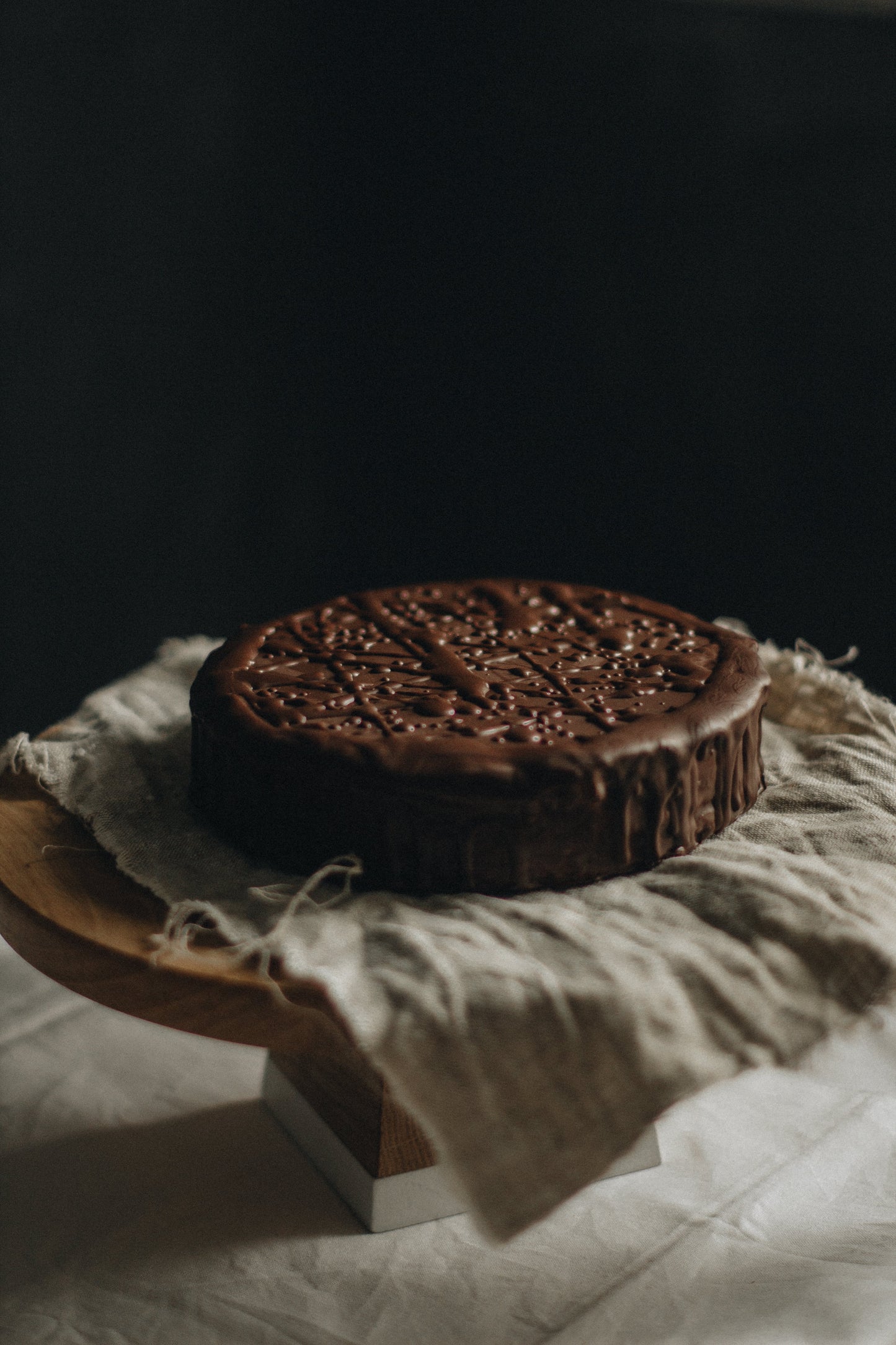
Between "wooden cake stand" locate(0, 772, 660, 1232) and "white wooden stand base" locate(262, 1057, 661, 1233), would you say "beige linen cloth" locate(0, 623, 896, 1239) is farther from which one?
"white wooden stand base" locate(262, 1057, 661, 1233)

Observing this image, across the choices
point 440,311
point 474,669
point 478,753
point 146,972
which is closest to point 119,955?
point 146,972

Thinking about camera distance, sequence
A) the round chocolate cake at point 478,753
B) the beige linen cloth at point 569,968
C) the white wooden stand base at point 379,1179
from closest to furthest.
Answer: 1. the beige linen cloth at point 569,968
2. the round chocolate cake at point 478,753
3. the white wooden stand base at point 379,1179

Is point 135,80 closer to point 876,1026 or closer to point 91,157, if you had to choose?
point 91,157

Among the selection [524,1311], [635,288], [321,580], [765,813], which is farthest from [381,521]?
[524,1311]

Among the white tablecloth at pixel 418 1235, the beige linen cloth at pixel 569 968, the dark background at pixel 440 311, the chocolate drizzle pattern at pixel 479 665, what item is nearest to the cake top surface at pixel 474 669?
the chocolate drizzle pattern at pixel 479 665

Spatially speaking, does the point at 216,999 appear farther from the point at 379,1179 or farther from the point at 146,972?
the point at 379,1179

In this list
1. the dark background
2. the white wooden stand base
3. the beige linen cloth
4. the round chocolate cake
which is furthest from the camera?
the dark background

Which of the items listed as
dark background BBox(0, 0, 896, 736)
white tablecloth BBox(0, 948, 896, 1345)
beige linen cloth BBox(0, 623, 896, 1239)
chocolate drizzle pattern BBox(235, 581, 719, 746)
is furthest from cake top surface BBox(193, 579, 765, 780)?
dark background BBox(0, 0, 896, 736)

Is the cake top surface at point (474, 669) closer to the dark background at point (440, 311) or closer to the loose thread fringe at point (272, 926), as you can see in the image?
the loose thread fringe at point (272, 926)
